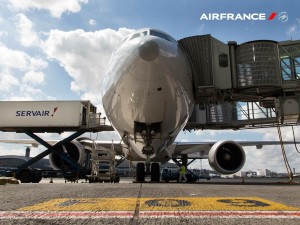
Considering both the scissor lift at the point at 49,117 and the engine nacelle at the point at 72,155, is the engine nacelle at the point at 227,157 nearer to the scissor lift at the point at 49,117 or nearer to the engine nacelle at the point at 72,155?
the engine nacelle at the point at 72,155

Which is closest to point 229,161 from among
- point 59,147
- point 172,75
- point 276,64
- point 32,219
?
point 276,64

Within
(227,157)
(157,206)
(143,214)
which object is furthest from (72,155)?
(143,214)

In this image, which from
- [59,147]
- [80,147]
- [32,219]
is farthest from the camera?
[59,147]

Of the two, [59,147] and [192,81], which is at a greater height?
[192,81]

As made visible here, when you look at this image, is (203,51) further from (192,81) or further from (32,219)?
(32,219)

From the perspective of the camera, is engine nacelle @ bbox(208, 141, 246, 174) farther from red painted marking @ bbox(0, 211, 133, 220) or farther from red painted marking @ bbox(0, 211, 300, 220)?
red painted marking @ bbox(0, 211, 133, 220)

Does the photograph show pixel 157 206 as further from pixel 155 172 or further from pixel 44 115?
pixel 44 115

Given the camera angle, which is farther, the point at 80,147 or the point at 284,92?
the point at 80,147

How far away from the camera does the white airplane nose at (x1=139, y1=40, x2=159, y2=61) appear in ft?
25.4

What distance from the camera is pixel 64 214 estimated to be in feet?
8.48

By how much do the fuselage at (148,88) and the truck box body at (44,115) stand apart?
10814 millimetres

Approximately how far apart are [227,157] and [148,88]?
729 cm

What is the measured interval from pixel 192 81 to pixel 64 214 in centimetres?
839

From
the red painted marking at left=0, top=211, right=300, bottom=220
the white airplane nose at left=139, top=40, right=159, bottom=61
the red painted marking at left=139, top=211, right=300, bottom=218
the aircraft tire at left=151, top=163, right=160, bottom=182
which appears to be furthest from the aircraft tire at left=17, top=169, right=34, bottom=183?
the red painted marking at left=139, top=211, right=300, bottom=218
